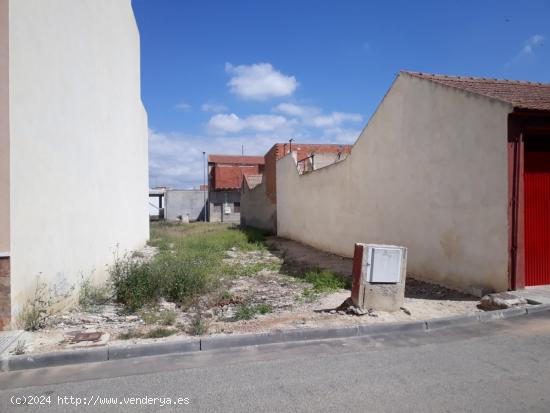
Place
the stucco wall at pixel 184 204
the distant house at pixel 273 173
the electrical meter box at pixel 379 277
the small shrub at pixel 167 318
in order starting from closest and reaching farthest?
the small shrub at pixel 167 318 → the electrical meter box at pixel 379 277 → the distant house at pixel 273 173 → the stucco wall at pixel 184 204

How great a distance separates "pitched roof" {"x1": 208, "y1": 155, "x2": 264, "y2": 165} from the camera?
49812 mm

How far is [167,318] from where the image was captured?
237 inches

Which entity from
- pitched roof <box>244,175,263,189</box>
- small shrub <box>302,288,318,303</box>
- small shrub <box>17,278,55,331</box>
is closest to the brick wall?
pitched roof <box>244,175,263,189</box>

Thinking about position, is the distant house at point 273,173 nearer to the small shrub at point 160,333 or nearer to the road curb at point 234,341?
the road curb at point 234,341

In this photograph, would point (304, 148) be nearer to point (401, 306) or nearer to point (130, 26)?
point (130, 26)

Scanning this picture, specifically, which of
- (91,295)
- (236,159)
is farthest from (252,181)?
(91,295)

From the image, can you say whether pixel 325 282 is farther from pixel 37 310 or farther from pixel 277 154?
pixel 277 154

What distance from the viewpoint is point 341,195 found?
13938 millimetres

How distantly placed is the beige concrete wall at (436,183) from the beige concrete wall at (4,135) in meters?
7.41

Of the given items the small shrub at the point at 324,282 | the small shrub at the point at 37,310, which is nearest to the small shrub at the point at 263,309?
the small shrub at the point at 324,282

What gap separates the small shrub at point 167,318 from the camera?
5908 millimetres

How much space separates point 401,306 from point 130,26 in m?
12.3

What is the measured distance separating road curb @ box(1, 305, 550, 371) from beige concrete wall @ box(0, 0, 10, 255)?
1.50m

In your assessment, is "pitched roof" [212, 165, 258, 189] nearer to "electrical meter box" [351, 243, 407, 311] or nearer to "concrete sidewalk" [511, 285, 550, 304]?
"concrete sidewalk" [511, 285, 550, 304]
